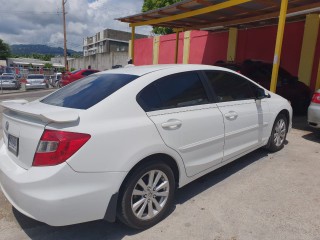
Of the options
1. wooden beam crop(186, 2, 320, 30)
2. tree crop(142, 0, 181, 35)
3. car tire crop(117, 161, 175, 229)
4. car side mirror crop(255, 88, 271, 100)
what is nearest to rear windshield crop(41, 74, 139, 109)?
car tire crop(117, 161, 175, 229)

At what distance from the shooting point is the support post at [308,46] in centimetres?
1047

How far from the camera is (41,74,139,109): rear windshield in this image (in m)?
2.87

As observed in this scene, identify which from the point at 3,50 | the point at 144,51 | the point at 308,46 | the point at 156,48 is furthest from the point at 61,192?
the point at 3,50

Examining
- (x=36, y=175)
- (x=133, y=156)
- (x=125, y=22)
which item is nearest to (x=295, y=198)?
(x=133, y=156)

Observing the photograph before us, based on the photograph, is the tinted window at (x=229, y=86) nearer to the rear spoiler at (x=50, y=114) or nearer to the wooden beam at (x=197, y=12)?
the rear spoiler at (x=50, y=114)

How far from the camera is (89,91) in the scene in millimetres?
3076

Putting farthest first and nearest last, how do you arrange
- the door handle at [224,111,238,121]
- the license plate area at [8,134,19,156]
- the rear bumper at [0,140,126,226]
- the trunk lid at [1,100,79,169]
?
the door handle at [224,111,238,121] < the license plate area at [8,134,19,156] < the trunk lid at [1,100,79,169] < the rear bumper at [0,140,126,226]

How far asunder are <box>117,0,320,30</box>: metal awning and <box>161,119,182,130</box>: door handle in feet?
18.4

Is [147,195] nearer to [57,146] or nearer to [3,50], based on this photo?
[57,146]

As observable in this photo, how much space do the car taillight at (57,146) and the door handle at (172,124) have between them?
836 millimetres

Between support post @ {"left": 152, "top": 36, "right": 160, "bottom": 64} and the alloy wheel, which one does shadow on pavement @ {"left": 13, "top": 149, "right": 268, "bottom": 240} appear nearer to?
the alloy wheel

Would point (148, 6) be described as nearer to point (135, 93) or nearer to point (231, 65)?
point (231, 65)

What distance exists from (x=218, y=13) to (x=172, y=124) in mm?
8684

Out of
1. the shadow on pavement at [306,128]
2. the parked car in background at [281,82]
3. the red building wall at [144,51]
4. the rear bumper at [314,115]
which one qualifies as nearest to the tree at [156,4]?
the red building wall at [144,51]
